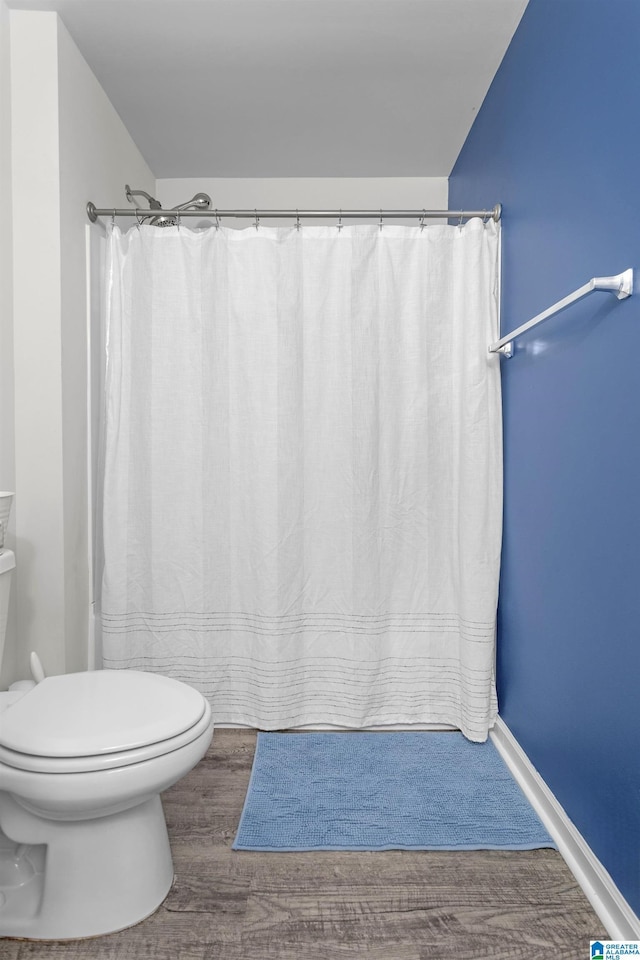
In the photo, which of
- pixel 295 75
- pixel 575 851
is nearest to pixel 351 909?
pixel 575 851

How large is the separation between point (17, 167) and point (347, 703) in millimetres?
1972

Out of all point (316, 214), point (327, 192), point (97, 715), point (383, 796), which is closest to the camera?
point (97, 715)

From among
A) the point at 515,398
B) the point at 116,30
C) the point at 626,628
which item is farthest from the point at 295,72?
the point at 626,628

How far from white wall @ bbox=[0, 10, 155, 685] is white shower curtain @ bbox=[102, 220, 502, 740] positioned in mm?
181

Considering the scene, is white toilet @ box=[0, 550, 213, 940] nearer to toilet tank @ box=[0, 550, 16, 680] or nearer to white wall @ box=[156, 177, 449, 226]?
toilet tank @ box=[0, 550, 16, 680]

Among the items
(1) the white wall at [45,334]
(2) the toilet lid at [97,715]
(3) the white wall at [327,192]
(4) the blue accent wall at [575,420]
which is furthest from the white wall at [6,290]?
(4) the blue accent wall at [575,420]

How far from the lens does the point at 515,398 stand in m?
1.97

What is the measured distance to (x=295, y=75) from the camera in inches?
85.0

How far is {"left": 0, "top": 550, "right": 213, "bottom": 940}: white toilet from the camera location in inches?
47.9

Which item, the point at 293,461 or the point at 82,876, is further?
the point at 293,461

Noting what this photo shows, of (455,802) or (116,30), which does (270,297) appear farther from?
(455,802)

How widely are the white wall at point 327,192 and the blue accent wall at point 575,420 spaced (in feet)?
3.10

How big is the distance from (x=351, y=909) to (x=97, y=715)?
27.1 inches

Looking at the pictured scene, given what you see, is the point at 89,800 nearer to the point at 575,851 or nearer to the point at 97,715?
the point at 97,715
